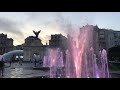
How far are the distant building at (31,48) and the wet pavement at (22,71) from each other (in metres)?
0.19

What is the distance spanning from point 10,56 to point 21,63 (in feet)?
0.89

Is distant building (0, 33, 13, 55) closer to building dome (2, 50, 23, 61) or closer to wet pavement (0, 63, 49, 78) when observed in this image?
building dome (2, 50, 23, 61)

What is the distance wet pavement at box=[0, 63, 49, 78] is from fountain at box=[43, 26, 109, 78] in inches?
9.4

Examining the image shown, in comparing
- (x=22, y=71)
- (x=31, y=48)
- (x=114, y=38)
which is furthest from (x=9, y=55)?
(x=114, y=38)

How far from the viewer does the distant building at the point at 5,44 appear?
729cm

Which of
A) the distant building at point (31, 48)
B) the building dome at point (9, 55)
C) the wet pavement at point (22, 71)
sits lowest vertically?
the wet pavement at point (22, 71)

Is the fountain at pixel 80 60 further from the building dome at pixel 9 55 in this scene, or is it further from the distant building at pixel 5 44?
the distant building at pixel 5 44

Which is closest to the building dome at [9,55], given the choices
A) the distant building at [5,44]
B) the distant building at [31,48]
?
the distant building at [5,44]

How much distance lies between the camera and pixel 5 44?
728 cm

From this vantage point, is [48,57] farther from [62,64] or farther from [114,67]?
[114,67]

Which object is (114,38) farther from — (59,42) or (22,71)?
(22,71)

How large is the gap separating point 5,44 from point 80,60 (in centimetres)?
161

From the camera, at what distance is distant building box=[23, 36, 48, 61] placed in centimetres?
750
